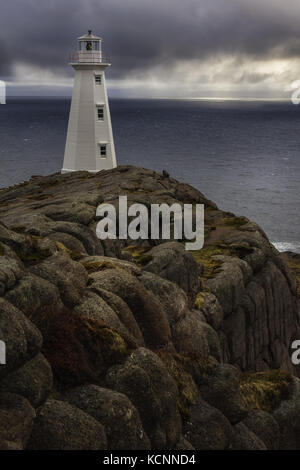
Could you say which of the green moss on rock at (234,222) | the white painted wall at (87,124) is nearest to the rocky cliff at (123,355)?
the green moss on rock at (234,222)

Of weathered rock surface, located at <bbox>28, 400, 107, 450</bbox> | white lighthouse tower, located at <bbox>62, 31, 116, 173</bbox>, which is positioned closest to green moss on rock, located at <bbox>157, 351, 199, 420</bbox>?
weathered rock surface, located at <bbox>28, 400, 107, 450</bbox>

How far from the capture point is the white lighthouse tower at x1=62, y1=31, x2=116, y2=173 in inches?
2539

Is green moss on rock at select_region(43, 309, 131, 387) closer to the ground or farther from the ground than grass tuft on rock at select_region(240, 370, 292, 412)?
farther from the ground

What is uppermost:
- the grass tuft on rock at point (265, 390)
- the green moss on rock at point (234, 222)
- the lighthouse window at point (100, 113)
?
the lighthouse window at point (100, 113)

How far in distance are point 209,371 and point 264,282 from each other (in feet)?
54.6

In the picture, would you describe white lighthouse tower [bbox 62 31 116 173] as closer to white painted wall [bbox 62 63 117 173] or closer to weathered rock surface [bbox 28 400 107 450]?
white painted wall [bbox 62 63 117 173]

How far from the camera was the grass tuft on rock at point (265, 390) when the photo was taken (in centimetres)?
2153

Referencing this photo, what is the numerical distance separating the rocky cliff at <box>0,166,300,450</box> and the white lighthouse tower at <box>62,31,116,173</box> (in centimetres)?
3417

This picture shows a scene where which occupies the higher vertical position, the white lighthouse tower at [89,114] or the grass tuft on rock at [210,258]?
the white lighthouse tower at [89,114]

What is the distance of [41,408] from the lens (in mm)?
14547

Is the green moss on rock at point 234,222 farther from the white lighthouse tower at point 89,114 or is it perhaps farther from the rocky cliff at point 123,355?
the white lighthouse tower at point 89,114

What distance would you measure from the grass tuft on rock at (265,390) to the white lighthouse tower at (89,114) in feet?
151
